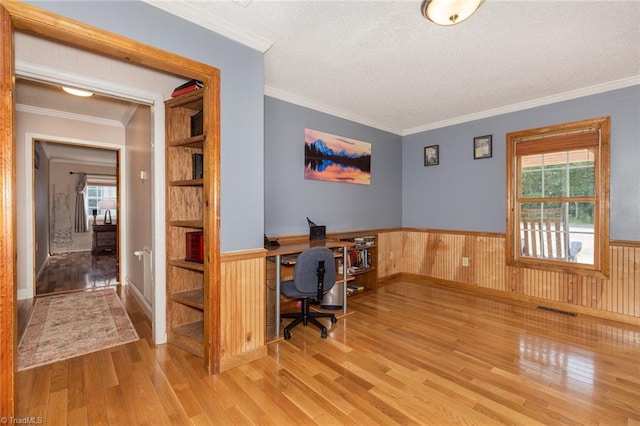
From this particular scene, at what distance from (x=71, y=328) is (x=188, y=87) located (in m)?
2.70

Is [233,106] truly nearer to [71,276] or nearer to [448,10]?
[448,10]

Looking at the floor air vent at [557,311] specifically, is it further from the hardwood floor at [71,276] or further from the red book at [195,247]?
the hardwood floor at [71,276]

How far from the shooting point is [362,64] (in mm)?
2754

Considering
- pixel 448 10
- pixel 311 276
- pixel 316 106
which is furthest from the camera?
pixel 316 106

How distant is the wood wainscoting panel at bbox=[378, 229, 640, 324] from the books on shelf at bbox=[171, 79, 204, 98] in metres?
3.14

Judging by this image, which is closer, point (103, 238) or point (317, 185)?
point (317, 185)

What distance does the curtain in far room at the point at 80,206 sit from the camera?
8.29 m

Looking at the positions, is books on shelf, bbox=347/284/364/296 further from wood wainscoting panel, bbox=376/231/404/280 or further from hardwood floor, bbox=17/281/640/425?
hardwood floor, bbox=17/281/640/425

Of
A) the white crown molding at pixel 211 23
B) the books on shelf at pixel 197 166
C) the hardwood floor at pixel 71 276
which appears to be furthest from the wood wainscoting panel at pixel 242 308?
the hardwood floor at pixel 71 276

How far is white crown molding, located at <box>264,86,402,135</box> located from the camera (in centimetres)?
341

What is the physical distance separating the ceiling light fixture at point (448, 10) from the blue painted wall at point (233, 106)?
1310 mm

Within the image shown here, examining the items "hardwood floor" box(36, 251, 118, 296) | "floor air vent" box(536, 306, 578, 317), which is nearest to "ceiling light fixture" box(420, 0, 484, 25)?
"floor air vent" box(536, 306, 578, 317)

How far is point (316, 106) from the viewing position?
3.82 meters

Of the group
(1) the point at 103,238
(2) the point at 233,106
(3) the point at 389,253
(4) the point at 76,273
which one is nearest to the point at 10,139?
(2) the point at 233,106
